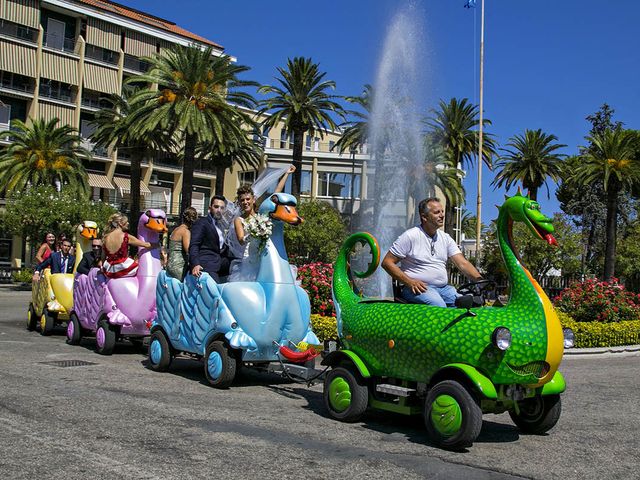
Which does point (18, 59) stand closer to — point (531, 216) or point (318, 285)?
point (318, 285)

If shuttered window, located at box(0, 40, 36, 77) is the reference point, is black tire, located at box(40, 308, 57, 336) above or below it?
below

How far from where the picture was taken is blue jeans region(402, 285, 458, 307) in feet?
21.4

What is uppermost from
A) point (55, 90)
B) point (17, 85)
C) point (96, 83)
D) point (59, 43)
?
point (59, 43)

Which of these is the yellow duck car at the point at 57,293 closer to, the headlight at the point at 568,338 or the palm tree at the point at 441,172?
the headlight at the point at 568,338

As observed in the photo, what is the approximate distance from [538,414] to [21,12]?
56.6 meters

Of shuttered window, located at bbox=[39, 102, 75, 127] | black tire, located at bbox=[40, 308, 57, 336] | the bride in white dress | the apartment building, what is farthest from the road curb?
shuttered window, located at bbox=[39, 102, 75, 127]

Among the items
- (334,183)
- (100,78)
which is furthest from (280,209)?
(334,183)

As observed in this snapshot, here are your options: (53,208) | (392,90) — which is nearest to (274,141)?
(53,208)

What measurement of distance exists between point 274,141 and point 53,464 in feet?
214

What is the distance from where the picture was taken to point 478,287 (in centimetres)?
666

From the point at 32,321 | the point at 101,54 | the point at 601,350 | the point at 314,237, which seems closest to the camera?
the point at 601,350

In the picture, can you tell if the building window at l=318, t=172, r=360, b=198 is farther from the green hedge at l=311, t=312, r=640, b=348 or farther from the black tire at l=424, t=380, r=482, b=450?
the black tire at l=424, t=380, r=482, b=450

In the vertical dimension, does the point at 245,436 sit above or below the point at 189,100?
below

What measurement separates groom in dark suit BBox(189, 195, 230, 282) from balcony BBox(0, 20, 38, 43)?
5096cm
